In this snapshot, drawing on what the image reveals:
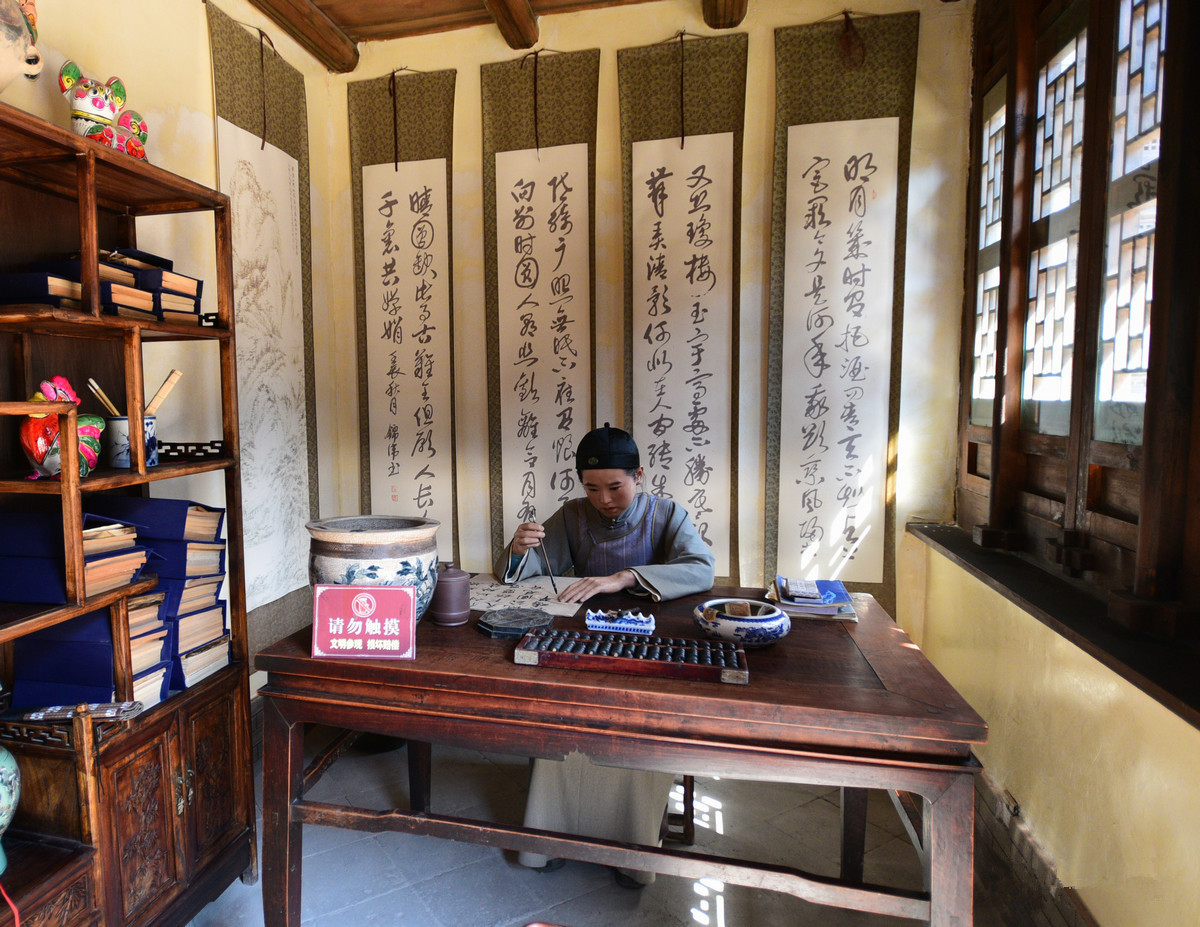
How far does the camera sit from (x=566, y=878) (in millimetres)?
2145

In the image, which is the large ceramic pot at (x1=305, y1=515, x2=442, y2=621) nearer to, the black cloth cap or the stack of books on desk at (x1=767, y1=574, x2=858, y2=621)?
the black cloth cap

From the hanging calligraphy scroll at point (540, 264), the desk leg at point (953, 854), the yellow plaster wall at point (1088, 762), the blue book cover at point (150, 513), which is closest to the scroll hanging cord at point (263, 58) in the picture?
the hanging calligraphy scroll at point (540, 264)

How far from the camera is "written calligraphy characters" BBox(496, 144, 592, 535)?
3.20 meters

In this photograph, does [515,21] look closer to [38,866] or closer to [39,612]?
[39,612]

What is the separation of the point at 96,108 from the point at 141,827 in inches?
76.8

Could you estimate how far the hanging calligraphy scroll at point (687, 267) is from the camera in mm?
3018

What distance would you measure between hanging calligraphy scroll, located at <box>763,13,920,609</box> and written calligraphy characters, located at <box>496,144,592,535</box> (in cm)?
92

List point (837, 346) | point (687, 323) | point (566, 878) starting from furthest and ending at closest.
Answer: point (687, 323), point (837, 346), point (566, 878)

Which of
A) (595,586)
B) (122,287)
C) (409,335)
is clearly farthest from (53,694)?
(409,335)

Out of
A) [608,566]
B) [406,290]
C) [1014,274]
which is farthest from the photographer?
[406,290]

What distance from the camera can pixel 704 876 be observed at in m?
1.34

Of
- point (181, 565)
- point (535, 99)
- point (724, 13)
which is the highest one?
point (724, 13)

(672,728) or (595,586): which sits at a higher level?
(595,586)

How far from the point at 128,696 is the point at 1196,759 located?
8.09 ft
